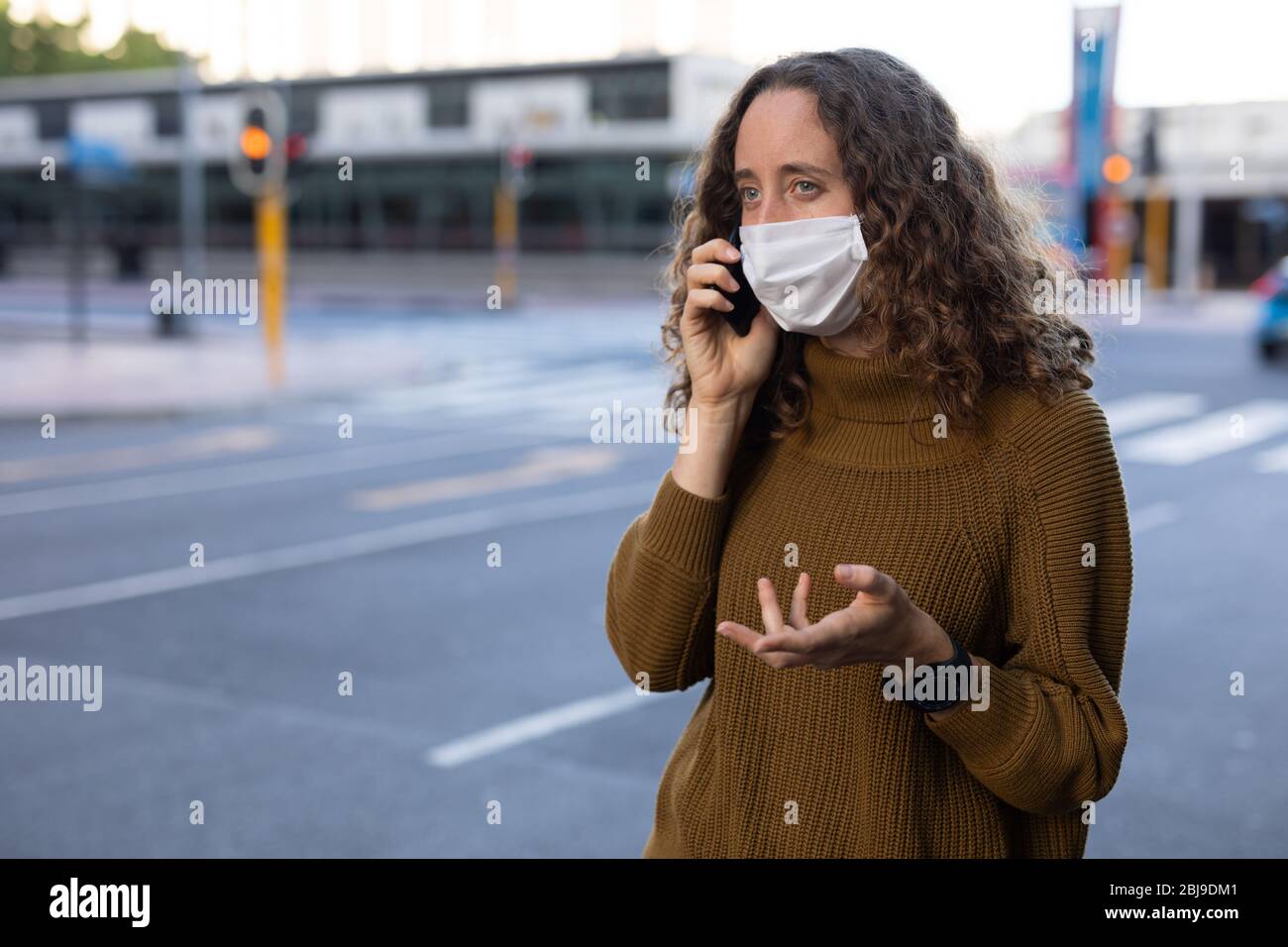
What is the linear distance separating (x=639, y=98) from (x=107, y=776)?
48.7 metres

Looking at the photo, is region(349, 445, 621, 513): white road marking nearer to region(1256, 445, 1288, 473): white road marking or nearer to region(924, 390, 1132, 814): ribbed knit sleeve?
region(1256, 445, 1288, 473): white road marking

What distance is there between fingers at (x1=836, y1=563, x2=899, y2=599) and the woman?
0.46 ft

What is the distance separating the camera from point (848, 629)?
1.77m

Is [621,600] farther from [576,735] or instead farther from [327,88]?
[327,88]

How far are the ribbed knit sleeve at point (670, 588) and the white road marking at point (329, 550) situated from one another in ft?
19.3

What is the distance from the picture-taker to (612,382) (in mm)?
19984

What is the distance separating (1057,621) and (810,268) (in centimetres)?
56

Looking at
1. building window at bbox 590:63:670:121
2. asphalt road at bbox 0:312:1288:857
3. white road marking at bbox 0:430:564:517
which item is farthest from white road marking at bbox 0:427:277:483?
building window at bbox 590:63:670:121

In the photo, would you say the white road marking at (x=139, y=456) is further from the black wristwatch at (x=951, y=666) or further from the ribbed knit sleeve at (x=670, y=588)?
the black wristwatch at (x=951, y=666)

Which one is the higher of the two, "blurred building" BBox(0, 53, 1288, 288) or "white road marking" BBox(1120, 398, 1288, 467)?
"blurred building" BBox(0, 53, 1288, 288)

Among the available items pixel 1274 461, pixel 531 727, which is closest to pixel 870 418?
pixel 531 727

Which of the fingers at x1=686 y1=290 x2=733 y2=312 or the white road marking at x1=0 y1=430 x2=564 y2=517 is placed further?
the white road marking at x1=0 y1=430 x2=564 y2=517

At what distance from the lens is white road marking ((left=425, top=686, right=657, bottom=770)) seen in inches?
214

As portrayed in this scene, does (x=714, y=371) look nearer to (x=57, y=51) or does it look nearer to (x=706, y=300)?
(x=706, y=300)
